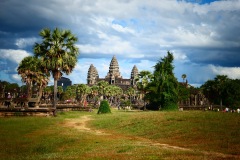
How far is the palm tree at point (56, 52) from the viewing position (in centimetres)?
3438

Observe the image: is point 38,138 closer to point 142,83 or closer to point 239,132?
point 239,132

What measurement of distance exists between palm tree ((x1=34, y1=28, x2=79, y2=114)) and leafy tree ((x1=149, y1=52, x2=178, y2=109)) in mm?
18262

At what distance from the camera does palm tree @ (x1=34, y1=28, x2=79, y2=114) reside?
113 feet

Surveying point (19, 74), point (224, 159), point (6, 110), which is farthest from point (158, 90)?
point (224, 159)

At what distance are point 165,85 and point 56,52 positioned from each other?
21333mm

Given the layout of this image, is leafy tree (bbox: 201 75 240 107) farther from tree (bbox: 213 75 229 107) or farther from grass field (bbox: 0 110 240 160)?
grass field (bbox: 0 110 240 160)

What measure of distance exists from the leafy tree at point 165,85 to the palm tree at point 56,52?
719 inches

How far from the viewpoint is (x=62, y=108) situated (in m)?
47.8

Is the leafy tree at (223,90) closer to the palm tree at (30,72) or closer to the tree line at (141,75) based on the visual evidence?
the tree line at (141,75)

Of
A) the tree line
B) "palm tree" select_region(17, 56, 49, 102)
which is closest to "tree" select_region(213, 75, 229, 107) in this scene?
the tree line

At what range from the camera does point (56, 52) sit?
34.6 metres

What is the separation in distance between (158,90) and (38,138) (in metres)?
34.2

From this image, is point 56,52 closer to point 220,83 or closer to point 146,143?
point 146,143

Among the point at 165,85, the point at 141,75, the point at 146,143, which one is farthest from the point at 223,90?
the point at 146,143
